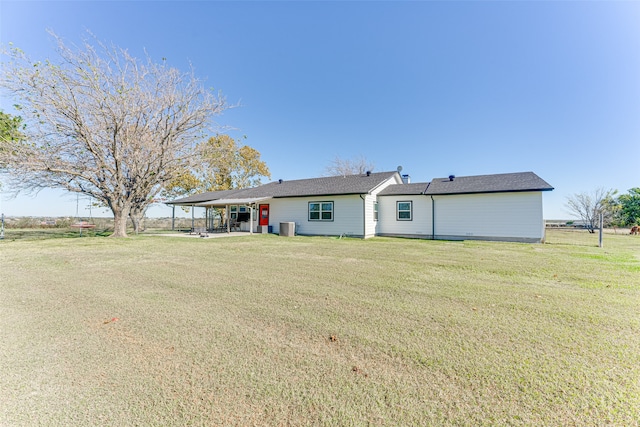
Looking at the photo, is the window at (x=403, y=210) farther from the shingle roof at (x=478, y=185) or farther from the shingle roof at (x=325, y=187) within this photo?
the shingle roof at (x=325, y=187)

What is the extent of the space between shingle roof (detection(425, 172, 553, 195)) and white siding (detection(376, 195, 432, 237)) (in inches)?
37.4

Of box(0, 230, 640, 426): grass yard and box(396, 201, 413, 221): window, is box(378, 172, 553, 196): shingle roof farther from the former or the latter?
box(0, 230, 640, 426): grass yard

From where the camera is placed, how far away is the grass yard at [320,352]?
1.84m

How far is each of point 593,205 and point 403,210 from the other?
22865mm

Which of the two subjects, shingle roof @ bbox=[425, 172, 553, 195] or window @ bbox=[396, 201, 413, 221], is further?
window @ bbox=[396, 201, 413, 221]

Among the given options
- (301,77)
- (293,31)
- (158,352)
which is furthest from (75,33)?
(158,352)

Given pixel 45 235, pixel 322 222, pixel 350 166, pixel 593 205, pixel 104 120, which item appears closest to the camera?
pixel 104 120

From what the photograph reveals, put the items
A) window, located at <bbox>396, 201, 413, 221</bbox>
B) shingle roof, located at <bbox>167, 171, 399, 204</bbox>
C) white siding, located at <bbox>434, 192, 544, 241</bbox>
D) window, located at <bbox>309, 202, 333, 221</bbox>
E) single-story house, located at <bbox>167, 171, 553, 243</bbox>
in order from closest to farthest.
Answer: white siding, located at <bbox>434, 192, 544, 241</bbox>, single-story house, located at <bbox>167, 171, 553, 243</bbox>, window, located at <bbox>396, 201, 413, 221</bbox>, shingle roof, located at <bbox>167, 171, 399, 204</bbox>, window, located at <bbox>309, 202, 333, 221</bbox>

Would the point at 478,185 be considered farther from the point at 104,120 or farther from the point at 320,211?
the point at 104,120

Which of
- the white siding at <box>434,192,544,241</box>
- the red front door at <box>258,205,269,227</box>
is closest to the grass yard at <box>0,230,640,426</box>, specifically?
the white siding at <box>434,192,544,241</box>

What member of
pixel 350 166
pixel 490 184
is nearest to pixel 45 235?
pixel 490 184

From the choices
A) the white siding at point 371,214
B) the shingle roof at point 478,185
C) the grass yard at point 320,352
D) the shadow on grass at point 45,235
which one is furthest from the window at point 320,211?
the shadow on grass at point 45,235

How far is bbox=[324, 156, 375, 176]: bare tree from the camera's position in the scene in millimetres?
36500

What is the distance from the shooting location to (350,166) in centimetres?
3691
